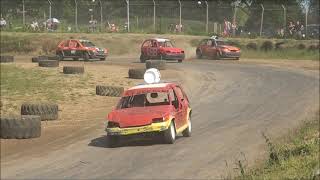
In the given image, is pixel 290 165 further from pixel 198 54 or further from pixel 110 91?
pixel 198 54

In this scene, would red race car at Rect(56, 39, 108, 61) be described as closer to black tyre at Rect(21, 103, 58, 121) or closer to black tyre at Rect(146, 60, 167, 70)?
black tyre at Rect(146, 60, 167, 70)

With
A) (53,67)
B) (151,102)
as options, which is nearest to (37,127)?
(151,102)

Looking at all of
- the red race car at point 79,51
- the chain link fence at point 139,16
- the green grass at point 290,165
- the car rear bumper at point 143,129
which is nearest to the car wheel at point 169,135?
the car rear bumper at point 143,129

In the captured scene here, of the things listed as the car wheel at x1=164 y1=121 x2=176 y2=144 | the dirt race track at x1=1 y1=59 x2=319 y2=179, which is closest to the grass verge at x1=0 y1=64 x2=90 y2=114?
the dirt race track at x1=1 y1=59 x2=319 y2=179

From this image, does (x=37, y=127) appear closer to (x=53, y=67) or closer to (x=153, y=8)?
(x=53, y=67)

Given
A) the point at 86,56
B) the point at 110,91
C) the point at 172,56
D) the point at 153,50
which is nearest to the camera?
the point at 110,91

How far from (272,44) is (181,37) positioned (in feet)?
23.3

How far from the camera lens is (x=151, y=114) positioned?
1320 cm

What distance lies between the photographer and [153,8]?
174ft

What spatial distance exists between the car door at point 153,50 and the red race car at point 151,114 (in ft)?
72.0

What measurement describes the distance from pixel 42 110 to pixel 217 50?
24.5 m

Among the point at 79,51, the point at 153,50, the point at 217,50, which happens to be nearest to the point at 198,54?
the point at 217,50

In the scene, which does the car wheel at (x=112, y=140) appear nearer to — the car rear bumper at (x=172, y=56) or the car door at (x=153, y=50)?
the car rear bumper at (x=172, y=56)

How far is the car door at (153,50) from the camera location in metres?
36.7
